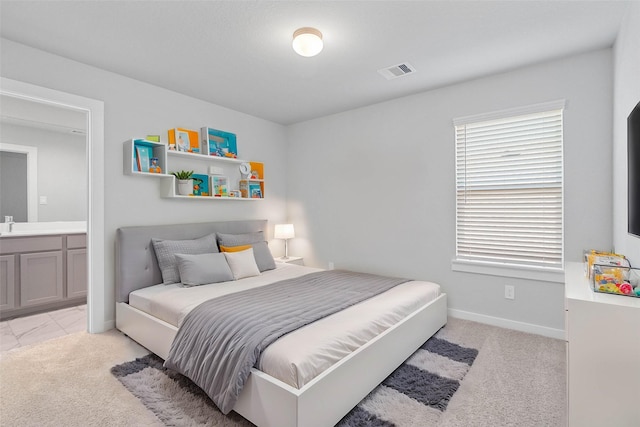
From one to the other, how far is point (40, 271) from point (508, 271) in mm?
4886

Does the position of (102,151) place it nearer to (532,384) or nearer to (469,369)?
(469,369)

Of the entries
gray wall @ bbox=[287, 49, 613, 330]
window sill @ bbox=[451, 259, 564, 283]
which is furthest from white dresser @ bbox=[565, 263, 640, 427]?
gray wall @ bbox=[287, 49, 613, 330]

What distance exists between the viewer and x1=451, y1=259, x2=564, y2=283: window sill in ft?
9.08

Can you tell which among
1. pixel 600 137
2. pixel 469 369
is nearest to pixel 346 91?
pixel 600 137

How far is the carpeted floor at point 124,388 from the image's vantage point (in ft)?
5.77

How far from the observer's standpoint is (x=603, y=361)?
1374mm

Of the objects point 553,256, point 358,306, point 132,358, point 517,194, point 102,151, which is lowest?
point 132,358

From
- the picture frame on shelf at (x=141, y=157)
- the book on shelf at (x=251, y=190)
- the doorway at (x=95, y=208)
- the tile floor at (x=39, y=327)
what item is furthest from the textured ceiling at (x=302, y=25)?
the tile floor at (x=39, y=327)

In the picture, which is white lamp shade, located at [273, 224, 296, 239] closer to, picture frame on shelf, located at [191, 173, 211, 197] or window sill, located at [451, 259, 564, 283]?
picture frame on shelf, located at [191, 173, 211, 197]

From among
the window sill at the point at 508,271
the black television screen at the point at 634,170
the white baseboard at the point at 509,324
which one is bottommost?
the white baseboard at the point at 509,324

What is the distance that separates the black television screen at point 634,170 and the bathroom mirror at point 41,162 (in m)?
4.84

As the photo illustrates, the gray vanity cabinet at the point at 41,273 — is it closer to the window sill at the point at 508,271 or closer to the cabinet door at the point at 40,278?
the cabinet door at the point at 40,278

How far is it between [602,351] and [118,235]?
136 inches

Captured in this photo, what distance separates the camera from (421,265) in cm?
351
